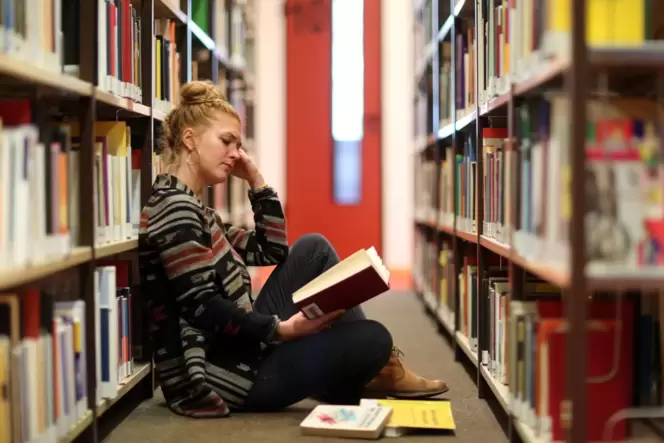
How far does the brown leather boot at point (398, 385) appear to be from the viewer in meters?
2.44

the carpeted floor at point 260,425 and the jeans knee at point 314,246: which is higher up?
the jeans knee at point 314,246

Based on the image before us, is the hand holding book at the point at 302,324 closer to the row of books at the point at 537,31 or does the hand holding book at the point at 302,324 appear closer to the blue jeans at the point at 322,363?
the blue jeans at the point at 322,363

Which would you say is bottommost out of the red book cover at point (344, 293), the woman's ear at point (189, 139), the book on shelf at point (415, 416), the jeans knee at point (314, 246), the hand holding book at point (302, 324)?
the book on shelf at point (415, 416)

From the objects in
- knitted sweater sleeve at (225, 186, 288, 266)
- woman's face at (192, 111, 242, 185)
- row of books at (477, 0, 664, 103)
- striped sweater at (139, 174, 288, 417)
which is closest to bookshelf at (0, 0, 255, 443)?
striped sweater at (139, 174, 288, 417)

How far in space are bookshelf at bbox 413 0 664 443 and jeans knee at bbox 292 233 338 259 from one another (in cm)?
49

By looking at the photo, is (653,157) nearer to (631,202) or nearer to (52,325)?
(631,202)

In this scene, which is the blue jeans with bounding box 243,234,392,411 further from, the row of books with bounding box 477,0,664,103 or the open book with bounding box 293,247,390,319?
the row of books with bounding box 477,0,664,103

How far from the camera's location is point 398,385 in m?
2.45

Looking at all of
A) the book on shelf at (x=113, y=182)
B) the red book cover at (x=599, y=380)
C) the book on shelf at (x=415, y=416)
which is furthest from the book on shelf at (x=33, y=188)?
the red book cover at (x=599, y=380)

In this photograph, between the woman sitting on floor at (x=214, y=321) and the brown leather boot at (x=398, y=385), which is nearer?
the woman sitting on floor at (x=214, y=321)

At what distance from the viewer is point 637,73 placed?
151 cm

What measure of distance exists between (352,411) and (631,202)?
3.37ft

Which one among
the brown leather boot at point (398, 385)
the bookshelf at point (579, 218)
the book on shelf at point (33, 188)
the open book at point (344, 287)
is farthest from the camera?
the brown leather boot at point (398, 385)

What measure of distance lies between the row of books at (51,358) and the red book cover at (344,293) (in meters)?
0.49
